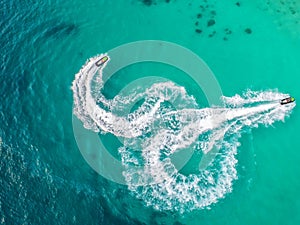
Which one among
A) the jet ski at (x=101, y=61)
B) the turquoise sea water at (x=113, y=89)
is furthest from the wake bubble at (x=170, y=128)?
the turquoise sea water at (x=113, y=89)

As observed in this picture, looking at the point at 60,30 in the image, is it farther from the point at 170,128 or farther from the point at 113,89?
the point at 170,128

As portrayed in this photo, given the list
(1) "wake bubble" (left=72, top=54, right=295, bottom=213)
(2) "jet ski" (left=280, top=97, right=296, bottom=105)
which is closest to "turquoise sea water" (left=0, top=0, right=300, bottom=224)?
(1) "wake bubble" (left=72, top=54, right=295, bottom=213)

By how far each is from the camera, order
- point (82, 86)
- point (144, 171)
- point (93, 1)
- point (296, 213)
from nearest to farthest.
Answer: point (296, 213) < point (144, 171) < point (82, 86) < point (93, 1)

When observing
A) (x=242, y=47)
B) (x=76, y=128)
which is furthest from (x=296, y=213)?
(x=76, y=128)

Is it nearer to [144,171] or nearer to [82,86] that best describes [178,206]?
[144,171]

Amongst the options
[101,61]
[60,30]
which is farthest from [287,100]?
[60,30]
